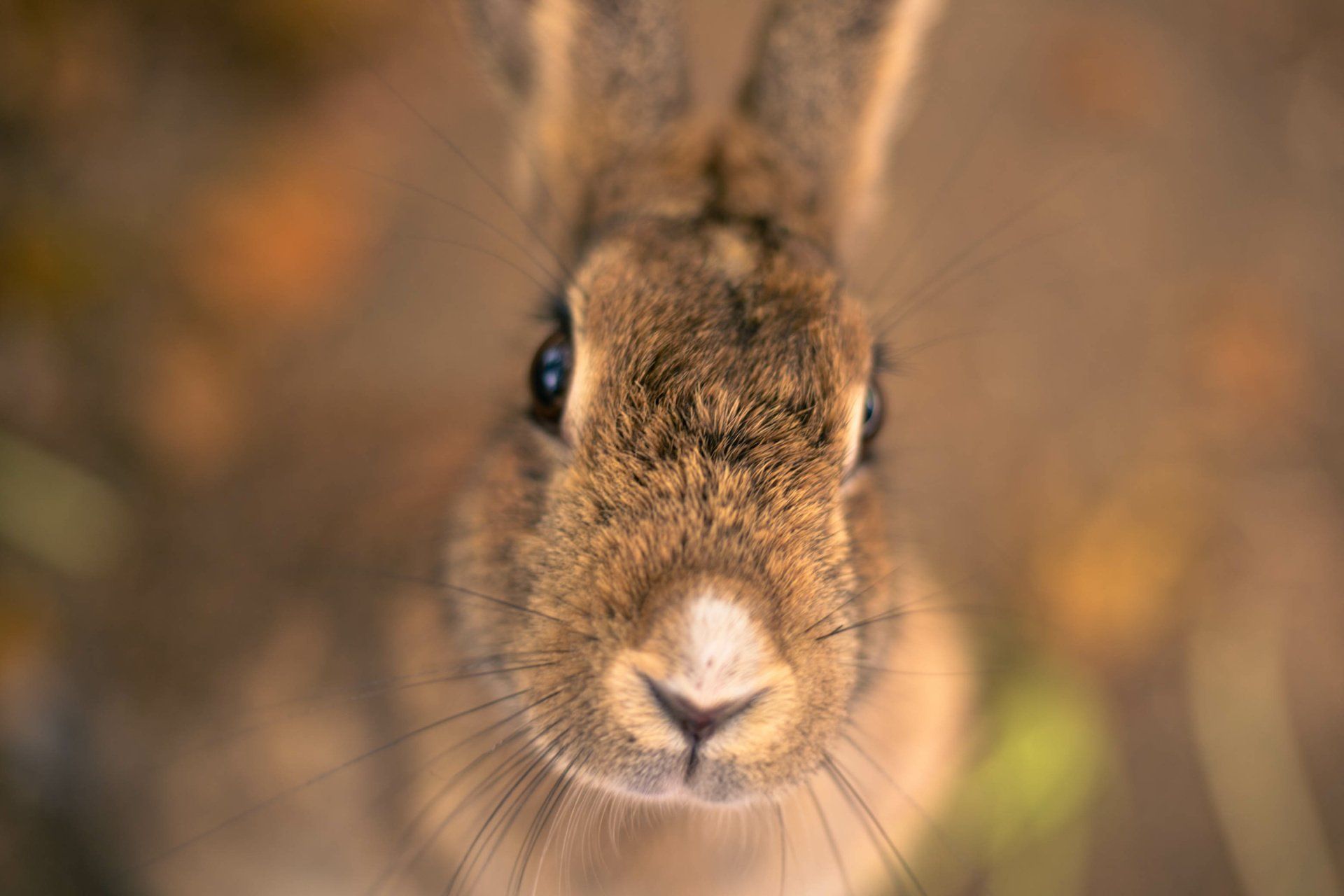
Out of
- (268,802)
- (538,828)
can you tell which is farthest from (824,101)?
(268,802)

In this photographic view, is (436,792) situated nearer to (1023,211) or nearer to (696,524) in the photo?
(696,524)

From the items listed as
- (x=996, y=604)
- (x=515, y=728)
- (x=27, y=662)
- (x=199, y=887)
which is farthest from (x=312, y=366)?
(x=996, y=604)

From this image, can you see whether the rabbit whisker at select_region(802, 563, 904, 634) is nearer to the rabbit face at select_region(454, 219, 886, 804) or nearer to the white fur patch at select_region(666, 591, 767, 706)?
the rabbit face at select_region(454, 219, 886, 804)

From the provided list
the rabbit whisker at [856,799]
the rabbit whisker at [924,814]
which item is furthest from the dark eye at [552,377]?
the rabbit whisker at [924,814]

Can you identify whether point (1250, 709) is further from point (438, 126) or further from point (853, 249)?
point (438, 126)

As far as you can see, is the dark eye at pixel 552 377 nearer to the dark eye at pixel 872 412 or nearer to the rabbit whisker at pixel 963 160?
the dark eye at pixel 872 412

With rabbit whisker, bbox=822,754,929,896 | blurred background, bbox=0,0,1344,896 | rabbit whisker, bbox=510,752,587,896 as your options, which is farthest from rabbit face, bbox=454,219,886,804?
blurred background, bbox=0,0,1344,896

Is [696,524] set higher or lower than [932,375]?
lower
